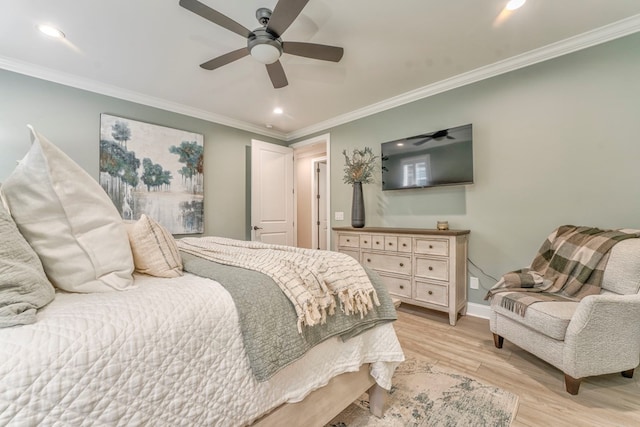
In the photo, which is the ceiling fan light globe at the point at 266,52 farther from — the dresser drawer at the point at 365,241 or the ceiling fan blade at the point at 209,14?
the dresser drawer at the point at 365,241

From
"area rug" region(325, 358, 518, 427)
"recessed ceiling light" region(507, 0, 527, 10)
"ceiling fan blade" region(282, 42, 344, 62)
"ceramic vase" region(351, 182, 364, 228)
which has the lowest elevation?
"area rug" region(325, 358, 518, 427)

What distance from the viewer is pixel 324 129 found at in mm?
4160

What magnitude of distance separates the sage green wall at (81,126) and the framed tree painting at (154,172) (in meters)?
0.10

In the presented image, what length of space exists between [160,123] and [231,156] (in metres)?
0.98

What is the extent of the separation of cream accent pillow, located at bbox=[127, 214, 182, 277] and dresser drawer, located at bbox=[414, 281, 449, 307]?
90.3 inches

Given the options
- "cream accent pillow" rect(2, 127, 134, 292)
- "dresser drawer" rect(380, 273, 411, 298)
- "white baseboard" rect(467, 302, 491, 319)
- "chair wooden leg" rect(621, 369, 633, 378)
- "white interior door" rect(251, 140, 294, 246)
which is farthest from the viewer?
"white interior door" rect(251, 140, 294, 246)

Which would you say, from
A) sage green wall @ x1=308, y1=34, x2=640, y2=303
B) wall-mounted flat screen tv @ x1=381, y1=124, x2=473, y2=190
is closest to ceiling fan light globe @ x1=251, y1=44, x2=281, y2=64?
wall-mounted flat screen tv @ x1=381, y1=124, x2=473, y2=190

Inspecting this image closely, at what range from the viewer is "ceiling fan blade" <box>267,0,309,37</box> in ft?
5.03

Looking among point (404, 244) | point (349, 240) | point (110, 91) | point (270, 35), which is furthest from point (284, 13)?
point (110, 91)

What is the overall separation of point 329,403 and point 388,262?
6.36 ft

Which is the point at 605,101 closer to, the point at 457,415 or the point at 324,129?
the point at 457,415

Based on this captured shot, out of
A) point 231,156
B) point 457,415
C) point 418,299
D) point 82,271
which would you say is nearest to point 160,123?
point 231,156

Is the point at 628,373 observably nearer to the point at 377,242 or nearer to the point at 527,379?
the point at 527,379

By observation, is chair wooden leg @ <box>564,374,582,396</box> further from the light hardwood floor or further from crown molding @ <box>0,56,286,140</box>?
crown molding @ <box>0,56,286,140</box>
